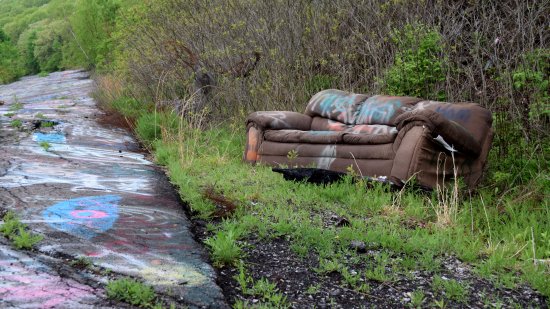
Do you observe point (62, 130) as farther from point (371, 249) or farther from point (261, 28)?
point (371, 249)

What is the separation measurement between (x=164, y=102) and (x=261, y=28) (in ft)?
9.29

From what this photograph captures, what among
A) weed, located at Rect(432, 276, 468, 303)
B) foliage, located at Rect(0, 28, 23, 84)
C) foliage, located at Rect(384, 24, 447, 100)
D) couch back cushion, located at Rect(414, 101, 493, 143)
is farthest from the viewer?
foliage, located at Rect(0, 28, 23, 84)

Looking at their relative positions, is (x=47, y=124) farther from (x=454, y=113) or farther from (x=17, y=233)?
(x=454, y=113)

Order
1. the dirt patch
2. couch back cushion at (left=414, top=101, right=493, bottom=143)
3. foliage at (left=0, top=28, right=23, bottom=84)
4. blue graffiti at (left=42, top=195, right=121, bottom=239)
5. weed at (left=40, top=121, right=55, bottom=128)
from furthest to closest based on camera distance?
1. foliage at (left=0, top=28, right=23, bottom=84)
2. the dirt patch
3. weed at (left=40, top=121, right=55, bottom=128)
4. couch back cushion at (left=414, top=101, right=493, bottom=143)
5. blue graffiti at (left=42, top=195, right=121, bottom=239)

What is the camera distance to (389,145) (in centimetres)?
534

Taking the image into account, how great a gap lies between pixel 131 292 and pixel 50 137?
7.10 metres

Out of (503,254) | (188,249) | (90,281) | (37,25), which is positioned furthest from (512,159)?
(37,25)

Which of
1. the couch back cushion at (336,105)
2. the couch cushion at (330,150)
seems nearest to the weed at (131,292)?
the couch cushion at (330,150)

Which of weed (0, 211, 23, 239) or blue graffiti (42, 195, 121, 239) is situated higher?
weed (0, 211, 23, 239)

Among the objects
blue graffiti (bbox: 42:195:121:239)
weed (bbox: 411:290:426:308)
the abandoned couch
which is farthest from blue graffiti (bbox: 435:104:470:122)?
blue graffiti (bbox: 42:195:121:239)

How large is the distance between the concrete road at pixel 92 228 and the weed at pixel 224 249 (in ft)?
0.28

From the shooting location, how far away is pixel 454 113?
5.30 metres

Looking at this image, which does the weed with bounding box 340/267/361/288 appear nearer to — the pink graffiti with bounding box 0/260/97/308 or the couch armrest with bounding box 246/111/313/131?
the pink graffiti with bounding box 0/260/97/308

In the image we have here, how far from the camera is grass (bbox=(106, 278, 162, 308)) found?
2.48 m
